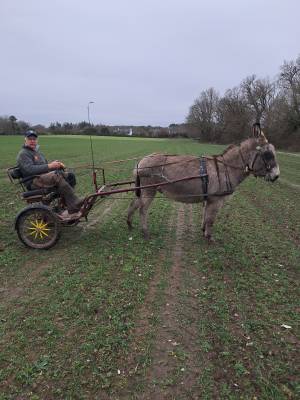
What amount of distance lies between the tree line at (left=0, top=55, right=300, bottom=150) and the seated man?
63.6ft

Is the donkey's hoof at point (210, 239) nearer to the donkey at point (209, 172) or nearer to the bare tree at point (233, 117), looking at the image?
the donkey at point (209, 172)

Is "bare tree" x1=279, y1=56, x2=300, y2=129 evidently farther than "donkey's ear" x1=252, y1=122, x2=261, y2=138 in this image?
Yes

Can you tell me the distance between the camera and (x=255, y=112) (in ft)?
221

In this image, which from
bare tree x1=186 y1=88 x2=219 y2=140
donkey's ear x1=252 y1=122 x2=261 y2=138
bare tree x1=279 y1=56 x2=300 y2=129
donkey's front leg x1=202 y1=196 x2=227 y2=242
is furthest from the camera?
bare tree x1=186 y1=88 x2=219 y2=140

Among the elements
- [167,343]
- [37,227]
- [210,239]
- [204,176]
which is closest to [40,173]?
[37,227]

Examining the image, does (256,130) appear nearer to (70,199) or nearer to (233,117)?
(70,199)

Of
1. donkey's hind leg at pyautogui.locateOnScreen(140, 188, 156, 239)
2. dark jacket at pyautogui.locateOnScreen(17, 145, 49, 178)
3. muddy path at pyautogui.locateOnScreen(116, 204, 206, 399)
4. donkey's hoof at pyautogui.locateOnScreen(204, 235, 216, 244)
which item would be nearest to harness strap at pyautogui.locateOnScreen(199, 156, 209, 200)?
donkey's hoof at pyautogui.locateOnScreen(204, 235, 216, 244)

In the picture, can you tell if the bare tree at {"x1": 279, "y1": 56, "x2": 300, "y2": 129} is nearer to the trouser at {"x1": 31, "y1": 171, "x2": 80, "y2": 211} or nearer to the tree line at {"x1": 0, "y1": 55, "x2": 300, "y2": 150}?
the tree line at {"x1": 0, "y1": 55, "x2": 300, "y2": 150}

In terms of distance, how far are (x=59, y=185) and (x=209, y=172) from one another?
3172mm

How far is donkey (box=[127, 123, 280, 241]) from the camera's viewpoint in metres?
6.73

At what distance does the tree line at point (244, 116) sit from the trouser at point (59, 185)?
19.6 m

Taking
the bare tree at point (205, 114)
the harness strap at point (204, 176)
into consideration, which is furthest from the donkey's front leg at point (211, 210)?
the bare tree at point (205, 114)

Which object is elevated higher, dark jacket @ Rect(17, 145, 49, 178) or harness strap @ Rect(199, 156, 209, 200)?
dark jacket @ Rect(17, 145, 49, 178)

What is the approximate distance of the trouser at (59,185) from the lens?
21.4 ft
